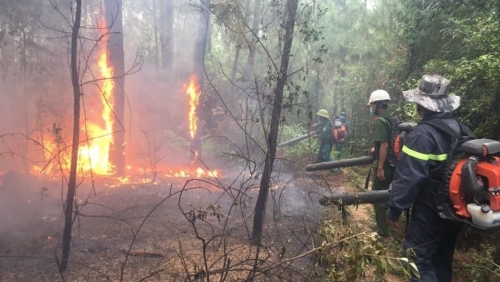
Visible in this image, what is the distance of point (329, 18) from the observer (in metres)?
17.0

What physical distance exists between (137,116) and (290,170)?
1082 centimetres

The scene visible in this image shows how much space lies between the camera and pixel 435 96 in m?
3.50

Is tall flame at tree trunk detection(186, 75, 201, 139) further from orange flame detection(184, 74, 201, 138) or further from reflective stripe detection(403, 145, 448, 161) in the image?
reflective stripe detection(403, 145, 448, 161)

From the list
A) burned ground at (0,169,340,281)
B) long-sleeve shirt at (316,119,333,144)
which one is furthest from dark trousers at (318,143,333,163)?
burned ground at (0,169,340,281)

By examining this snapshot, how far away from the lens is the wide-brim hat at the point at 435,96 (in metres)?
3.43

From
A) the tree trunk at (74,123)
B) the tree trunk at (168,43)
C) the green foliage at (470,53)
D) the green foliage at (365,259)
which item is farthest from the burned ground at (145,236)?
the tree trunk at (168,43)

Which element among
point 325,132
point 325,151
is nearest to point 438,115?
point 325,132

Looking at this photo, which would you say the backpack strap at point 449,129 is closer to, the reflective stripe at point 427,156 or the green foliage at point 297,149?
the reflective stripe at point 427,156

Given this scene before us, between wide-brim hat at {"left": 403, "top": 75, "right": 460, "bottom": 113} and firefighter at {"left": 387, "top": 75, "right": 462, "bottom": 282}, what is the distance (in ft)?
0.03

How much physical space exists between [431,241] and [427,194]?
0.49 metres

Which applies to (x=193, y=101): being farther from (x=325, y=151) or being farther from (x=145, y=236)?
(x=145, y=236)

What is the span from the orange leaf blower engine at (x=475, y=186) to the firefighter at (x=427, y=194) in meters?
0.19

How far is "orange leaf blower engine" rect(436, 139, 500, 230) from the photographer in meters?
2.76

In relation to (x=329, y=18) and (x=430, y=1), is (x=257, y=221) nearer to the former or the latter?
(x=430, y=1)
